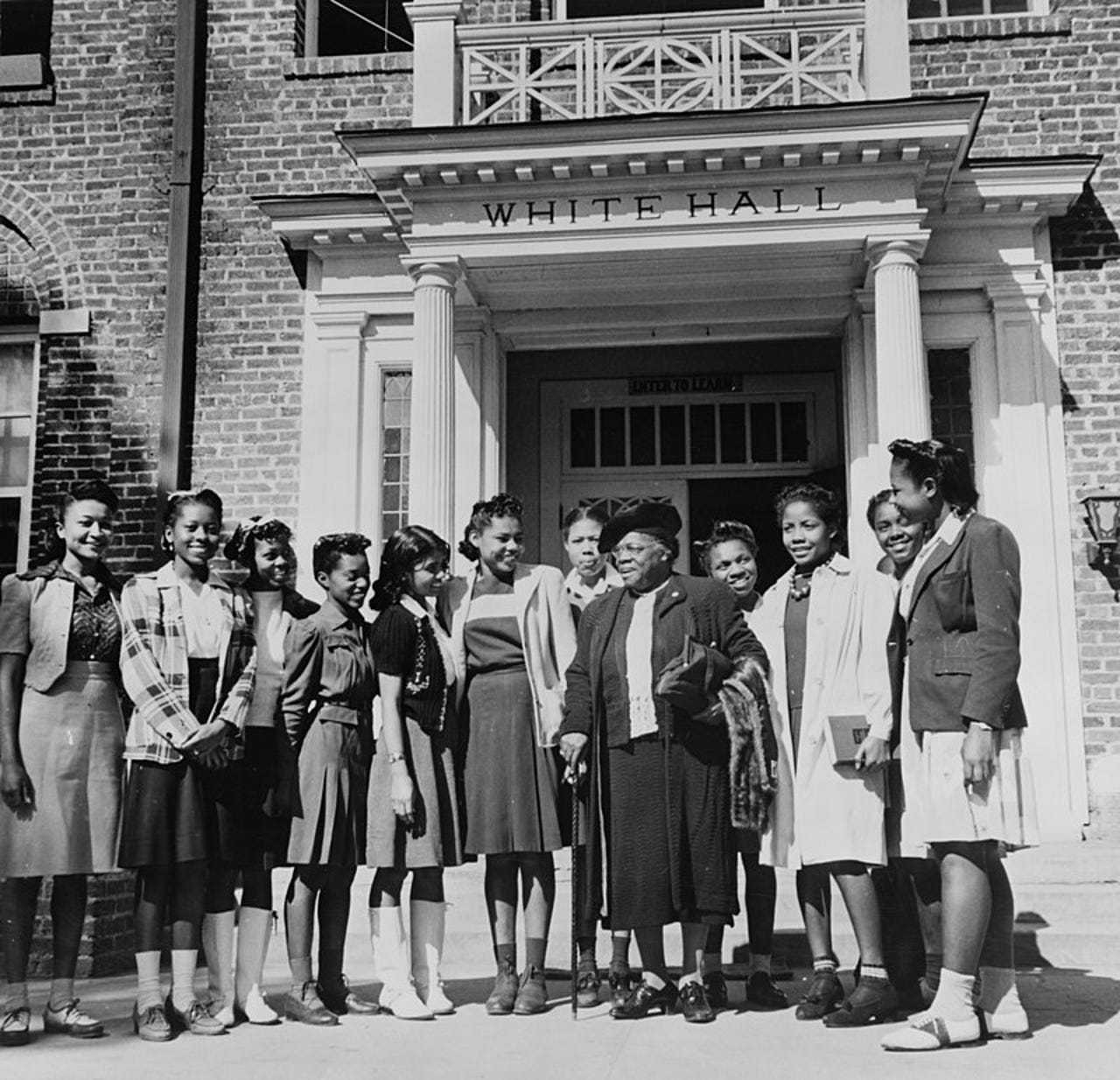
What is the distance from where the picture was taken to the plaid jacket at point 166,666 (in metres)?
4.72

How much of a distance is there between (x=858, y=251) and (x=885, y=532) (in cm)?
398

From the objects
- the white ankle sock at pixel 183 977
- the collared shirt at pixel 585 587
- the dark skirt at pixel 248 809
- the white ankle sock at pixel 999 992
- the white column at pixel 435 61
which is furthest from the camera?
the white column at pixel 435 61

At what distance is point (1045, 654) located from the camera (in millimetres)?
8664

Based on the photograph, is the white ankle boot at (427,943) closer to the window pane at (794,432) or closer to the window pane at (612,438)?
the window pane at (612,438)

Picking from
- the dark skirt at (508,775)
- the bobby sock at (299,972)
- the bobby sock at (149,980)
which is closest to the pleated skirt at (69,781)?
the bobby sock at (149,980)

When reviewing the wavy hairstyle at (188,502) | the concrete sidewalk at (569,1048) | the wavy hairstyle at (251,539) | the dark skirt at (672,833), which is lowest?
the concrete sidewalk at (569,1048)

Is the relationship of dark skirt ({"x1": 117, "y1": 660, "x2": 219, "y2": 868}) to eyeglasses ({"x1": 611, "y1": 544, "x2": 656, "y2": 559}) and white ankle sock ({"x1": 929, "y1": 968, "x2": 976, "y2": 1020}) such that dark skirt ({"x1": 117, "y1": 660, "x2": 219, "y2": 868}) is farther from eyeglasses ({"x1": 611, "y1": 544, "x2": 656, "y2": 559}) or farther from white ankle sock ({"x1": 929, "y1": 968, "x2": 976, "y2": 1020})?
white ankle sock ({"x1": 929, "y1": 968, "x2": 976, "y2": 1020})

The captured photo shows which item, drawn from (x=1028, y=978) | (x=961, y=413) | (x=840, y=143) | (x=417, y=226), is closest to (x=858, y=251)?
(x=840, y=143)

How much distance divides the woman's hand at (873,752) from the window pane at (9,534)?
23.7 feet

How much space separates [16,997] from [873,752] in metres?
3.01

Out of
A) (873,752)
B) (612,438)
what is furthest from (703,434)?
(873,752)

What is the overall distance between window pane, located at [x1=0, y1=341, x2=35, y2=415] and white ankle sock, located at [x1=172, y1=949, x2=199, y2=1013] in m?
6.45

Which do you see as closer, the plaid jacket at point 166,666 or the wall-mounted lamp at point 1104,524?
the plaid jacket at point 166,666

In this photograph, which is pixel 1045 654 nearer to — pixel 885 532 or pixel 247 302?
pixel 885 532
